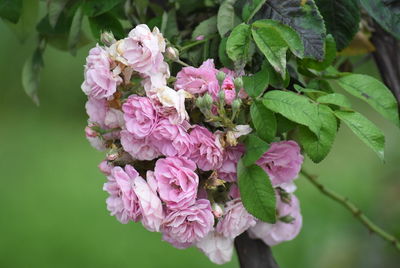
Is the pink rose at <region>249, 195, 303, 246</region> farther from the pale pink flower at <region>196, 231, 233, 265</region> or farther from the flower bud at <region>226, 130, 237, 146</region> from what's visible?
the flower bud at <region>226, 130, 237, 146</region>

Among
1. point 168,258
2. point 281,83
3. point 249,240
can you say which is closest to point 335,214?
point 168,258

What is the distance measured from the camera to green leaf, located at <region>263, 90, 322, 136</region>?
25.2 inches

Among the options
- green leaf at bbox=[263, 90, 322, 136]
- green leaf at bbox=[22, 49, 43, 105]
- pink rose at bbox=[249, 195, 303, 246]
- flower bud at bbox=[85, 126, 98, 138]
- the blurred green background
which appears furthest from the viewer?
the blurred green background

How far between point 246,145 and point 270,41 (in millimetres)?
111

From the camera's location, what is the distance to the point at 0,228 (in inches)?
116

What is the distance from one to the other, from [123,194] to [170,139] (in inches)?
3.0

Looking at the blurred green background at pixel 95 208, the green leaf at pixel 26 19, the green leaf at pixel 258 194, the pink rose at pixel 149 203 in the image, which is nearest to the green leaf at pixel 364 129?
the green leaf at pixel 258 194

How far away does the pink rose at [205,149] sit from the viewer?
2.17ft

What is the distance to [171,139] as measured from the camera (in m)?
0.65

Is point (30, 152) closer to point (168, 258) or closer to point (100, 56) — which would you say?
point (168, 258)

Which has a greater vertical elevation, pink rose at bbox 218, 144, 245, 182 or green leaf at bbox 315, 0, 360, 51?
green leaf at bbox 315, 0, 360, 51

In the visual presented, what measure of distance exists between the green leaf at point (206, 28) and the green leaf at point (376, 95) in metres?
0.17

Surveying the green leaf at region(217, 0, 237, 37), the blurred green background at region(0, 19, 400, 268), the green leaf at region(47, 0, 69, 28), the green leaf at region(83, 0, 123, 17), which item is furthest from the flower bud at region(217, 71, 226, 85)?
the blurred green background at region(0, 19, 400, 268)

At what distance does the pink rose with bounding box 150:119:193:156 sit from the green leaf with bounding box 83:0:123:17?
217mm
